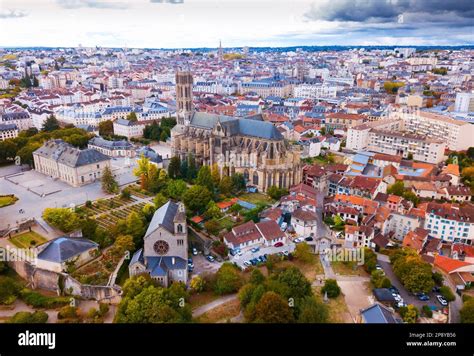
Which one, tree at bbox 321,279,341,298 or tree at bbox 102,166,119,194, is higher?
A: tree at bbox 102,166,119,194

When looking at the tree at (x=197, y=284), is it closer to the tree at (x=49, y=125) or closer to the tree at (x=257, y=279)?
the tree at (x=257, y=279)

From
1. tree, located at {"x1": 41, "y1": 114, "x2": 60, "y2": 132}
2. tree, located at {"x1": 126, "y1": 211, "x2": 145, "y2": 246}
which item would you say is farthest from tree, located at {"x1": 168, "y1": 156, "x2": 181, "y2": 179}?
tree, located at {"x1": 41, "y1": 114, "x2": 60, "y2": 132}

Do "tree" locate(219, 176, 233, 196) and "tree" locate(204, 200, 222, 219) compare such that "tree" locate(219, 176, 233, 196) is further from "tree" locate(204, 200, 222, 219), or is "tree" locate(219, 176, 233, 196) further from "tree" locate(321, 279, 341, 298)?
"tree" locate(321, 279, 341, 298)

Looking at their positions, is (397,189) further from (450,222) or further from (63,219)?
(63,219)

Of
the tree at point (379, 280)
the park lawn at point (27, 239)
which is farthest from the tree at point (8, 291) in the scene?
the tree at point (379, 280)

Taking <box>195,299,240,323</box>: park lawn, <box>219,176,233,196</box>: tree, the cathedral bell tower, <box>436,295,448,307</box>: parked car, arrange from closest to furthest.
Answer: <box>195,299,240,323</box>: park lawn
<box>436,295,448,307</box>: parked car
<box>219,176,233,196</box>: tree
the cathedral bell tower
